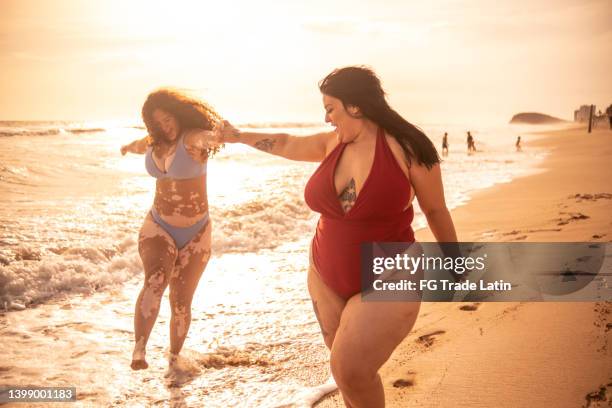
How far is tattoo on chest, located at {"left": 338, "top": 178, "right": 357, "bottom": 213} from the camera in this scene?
2.46 meters

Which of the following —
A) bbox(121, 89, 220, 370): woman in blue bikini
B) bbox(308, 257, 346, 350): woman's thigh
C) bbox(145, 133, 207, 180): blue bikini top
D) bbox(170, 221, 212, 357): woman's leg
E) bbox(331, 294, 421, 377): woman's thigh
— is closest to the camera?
bbox(331, 294, 421, 377): woman's thigh

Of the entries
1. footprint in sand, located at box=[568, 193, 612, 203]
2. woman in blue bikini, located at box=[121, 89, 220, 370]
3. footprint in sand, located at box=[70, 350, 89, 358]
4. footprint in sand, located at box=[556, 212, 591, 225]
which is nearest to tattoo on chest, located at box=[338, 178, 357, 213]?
woman in blue bikini, located at box=[121, 89, 220, 370]

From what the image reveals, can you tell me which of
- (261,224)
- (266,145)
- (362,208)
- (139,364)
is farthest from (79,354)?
(261,224)

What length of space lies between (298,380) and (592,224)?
5.55m

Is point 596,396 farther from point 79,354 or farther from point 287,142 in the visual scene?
point 79,354

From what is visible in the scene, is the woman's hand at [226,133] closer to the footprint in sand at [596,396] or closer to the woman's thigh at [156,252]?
the woman's thigh at [156,252]

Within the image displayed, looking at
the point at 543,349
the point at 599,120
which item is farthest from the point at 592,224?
the point at 599,120

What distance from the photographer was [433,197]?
8.07ft

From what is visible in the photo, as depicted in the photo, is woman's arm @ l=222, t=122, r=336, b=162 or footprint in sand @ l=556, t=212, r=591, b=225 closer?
woman's arm @ l=222, t=122, r=336, b=162

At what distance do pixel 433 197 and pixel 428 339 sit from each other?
2.18 meters

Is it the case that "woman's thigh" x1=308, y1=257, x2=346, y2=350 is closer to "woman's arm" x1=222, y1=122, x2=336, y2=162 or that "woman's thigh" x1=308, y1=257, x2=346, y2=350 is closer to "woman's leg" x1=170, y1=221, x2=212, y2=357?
"woman's arm" x1=222, y1=122, x2=336, y2=162

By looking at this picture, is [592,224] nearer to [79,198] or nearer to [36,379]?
[36,379]

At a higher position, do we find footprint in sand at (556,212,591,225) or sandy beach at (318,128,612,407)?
footprint in sand at (556,212,591,225)

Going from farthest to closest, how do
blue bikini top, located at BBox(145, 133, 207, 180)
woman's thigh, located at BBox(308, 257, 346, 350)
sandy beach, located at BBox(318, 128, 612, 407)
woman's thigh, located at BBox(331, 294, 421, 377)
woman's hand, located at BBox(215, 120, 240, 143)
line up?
blue bikini top, located at BBox(145, 133, 207, 180) < woman's hand, located at BBox(215, 120, 240, 143) < sandy beach, located at BBox(318, 128, 612, 407) < woman's thigh, located at BBox(308, 257, 346, 350) < woman's thigh, located at BBox(331, 294, 421, 377)
